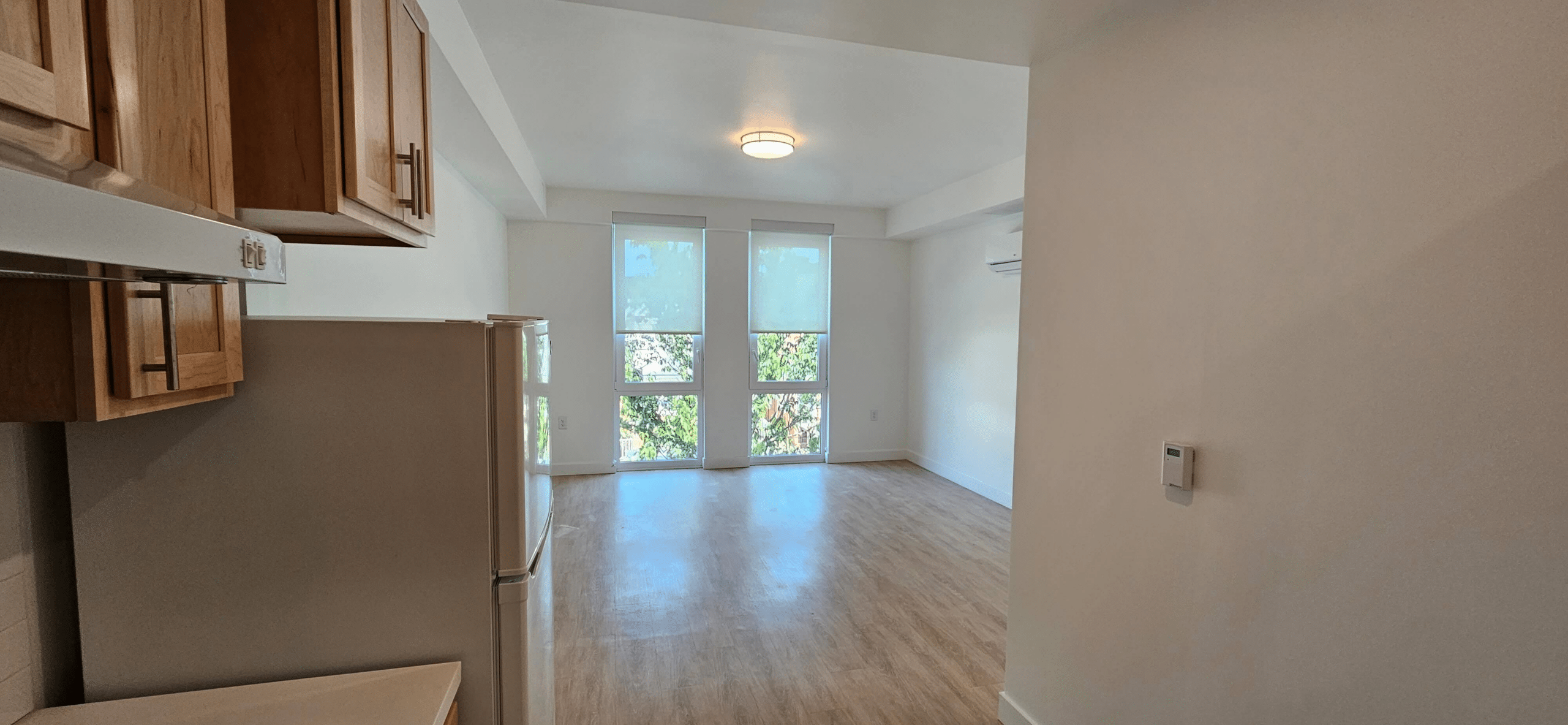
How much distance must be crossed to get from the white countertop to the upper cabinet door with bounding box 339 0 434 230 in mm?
945

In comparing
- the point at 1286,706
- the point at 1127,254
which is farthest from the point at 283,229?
the point at 1286,706

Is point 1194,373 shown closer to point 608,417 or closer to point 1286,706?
point 1286,706

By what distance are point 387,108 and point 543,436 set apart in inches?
34.2

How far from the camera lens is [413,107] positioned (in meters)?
1.47

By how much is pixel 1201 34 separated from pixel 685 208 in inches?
173

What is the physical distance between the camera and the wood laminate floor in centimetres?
226

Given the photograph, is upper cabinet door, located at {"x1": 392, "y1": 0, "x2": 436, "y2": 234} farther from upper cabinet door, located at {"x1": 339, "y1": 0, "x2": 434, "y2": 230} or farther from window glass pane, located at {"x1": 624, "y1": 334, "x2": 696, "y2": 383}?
window glass pane, located at {"x1": 624, "y1": 334, "x2": 696, "y2": 383}

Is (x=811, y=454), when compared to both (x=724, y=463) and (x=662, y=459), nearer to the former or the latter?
(x=724, y=463)

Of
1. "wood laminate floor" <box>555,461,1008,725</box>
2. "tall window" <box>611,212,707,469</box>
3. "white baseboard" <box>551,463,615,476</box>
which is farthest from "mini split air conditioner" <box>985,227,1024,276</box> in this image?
"white baseboard" <box>551,463,615,476</box>

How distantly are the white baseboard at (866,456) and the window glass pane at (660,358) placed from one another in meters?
1.62

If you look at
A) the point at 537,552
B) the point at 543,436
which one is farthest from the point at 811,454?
the point at 537,552

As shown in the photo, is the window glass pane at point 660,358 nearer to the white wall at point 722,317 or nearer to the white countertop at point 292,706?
the white wall at point 722,317

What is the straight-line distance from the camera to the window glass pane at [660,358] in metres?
5.51

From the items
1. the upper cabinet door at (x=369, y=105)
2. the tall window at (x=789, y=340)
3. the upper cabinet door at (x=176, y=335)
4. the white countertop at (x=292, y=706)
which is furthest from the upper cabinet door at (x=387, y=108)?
the tall window at (x=789, y=340)
